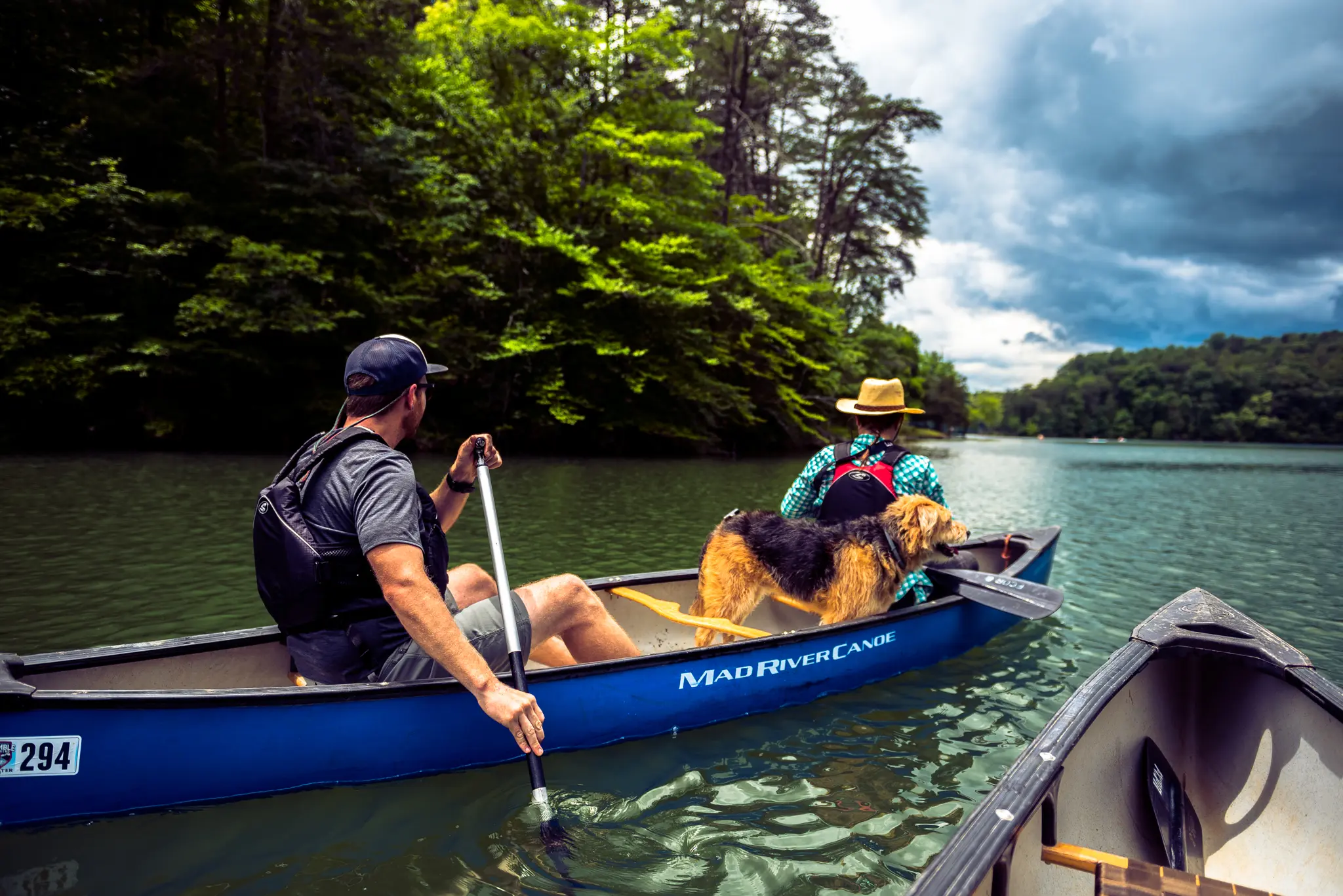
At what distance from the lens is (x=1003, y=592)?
536 cm

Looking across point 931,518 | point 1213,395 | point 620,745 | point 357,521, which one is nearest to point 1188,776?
point 931,518

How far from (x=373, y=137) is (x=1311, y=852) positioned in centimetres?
1960

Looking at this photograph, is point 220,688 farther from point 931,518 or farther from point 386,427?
point 931,518

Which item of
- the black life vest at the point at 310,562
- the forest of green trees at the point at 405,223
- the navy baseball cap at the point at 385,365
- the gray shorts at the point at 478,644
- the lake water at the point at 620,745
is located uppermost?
the forest of green trees at the point at 405,223

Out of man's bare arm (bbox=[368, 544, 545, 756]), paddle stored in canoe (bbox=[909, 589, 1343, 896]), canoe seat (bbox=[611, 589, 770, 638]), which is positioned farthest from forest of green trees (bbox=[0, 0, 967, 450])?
paddle stored in canoe (bbox=[909, 589, 1343, 896])

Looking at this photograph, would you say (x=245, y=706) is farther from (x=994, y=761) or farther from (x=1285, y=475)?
(x=1285, y=475)

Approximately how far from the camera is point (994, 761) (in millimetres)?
4031

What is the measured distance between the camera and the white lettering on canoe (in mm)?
4047

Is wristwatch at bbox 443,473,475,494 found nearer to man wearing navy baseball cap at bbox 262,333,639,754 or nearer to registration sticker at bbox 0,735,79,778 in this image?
man wearing navy baseball cap at bbox 262,333,639,754

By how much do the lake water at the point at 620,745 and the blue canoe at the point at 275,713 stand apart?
10 cm

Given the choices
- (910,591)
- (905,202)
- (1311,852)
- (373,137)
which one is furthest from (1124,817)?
(905,202)

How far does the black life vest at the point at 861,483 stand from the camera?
513cm

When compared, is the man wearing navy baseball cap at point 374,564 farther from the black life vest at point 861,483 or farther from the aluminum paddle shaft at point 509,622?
the black life vest at point 861,483

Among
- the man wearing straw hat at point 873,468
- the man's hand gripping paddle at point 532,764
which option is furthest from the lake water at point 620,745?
the man wearing straw hat at point 873,468
